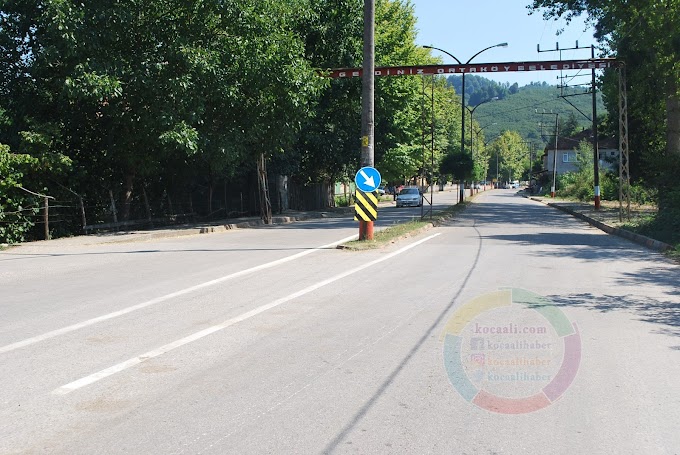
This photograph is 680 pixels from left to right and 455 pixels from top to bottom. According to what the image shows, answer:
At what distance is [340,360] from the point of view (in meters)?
6.25

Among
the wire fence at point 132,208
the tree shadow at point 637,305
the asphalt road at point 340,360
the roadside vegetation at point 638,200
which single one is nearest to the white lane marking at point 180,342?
the asphalt road at point 340,360

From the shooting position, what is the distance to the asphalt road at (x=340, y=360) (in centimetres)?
449

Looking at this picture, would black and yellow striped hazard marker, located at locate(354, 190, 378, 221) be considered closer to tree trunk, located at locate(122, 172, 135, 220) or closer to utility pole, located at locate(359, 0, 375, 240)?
utility pole, located at locate(359, 0, 375, 240)

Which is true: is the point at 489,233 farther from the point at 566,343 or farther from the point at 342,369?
the point at 342,369

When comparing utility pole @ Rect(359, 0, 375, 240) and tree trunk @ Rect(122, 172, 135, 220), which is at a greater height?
utility pole @ Rect(359, 0, 375, 240)

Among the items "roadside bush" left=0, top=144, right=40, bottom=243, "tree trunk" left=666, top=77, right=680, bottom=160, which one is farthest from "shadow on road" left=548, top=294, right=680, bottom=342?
"tree trunk" left=666, top=77, right=680, bottom=160

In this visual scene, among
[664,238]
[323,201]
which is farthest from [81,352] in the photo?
[323,201]

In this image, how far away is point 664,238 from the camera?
1812cm

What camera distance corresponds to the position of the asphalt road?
4.49 meters

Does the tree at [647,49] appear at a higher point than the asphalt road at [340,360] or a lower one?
higher

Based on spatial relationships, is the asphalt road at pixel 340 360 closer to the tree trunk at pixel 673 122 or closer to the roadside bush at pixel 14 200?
the roadside bush at pixel 14 200

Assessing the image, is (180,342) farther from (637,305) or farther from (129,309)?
(637,305)

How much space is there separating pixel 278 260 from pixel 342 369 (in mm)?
8154

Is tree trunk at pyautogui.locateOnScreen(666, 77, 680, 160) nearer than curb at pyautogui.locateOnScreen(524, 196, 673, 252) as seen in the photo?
No
